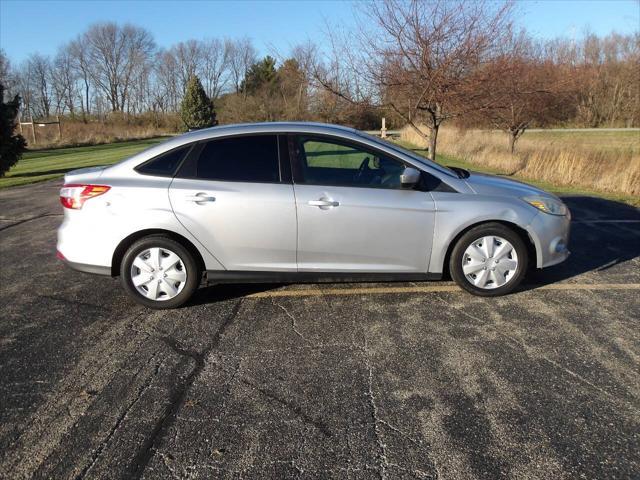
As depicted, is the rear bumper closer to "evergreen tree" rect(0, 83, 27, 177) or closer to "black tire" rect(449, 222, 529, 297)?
"black tire" rect(449, 222, 529, 297)

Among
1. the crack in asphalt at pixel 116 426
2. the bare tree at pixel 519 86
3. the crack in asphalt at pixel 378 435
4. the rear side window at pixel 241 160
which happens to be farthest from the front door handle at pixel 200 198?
the bare tree at pixel 519 86

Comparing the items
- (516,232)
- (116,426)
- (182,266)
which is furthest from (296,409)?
(516,232)

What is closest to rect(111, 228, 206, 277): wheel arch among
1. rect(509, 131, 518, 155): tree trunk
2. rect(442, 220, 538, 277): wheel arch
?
rect(442, 220, 538, 277): wheel arch

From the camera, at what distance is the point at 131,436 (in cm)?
257

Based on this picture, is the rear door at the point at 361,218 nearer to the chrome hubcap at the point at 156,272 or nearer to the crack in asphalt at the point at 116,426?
the chrome hubcap at the point at 156,272

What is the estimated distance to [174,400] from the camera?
2908mm

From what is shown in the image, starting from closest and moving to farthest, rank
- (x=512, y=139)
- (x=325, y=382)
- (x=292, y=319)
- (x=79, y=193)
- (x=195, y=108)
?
(x=325, y=382)
(x=292, y=319)
(x=79, y=193)
(x=512, y=139)
(x=195, y=108)

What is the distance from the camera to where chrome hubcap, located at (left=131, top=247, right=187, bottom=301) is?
4.18 meters

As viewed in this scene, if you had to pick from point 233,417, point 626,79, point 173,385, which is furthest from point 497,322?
point 626,79

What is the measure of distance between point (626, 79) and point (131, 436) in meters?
48.4

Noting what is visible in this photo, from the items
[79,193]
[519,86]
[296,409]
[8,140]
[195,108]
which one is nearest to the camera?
[296,409]

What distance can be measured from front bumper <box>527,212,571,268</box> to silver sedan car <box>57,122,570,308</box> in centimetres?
1

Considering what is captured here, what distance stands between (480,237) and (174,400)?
288 centimetres

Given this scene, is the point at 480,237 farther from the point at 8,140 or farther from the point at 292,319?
the point at 8,140
